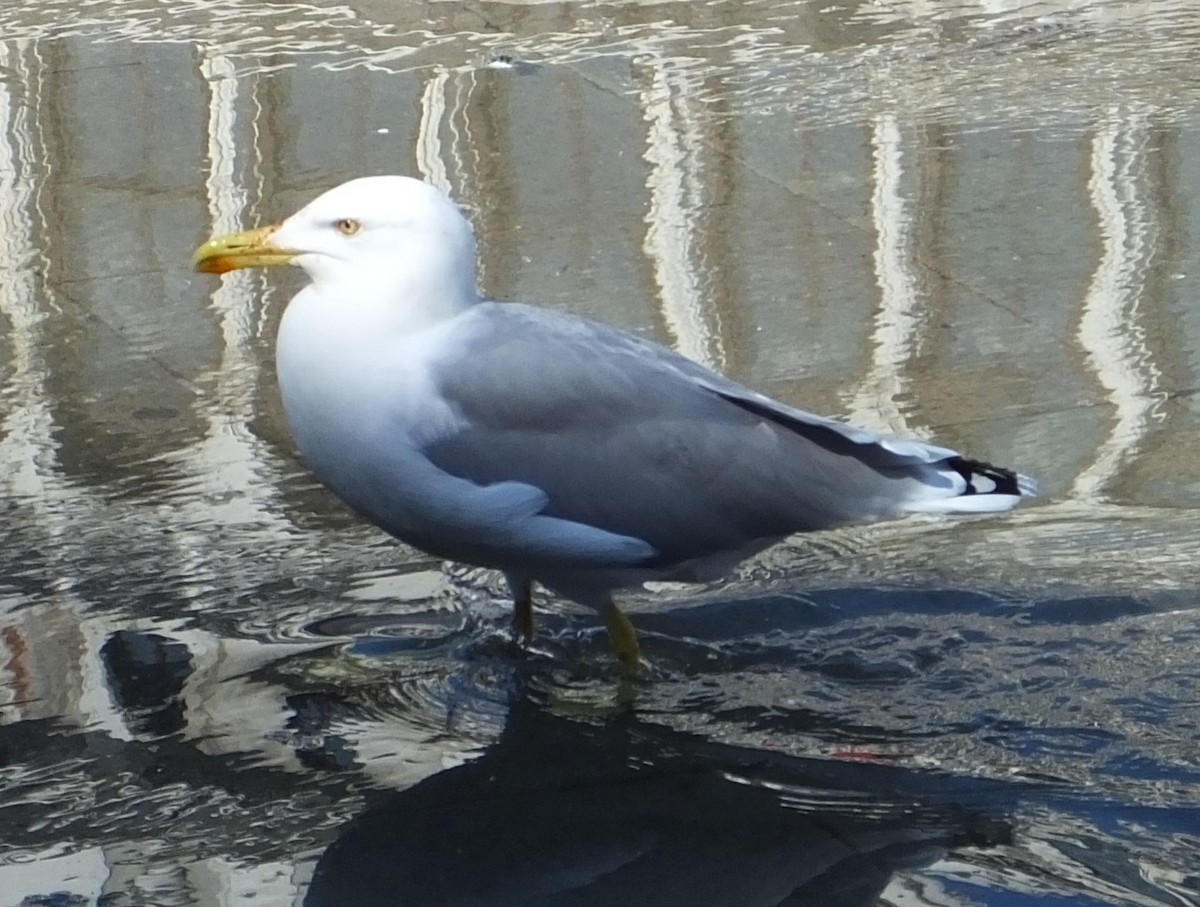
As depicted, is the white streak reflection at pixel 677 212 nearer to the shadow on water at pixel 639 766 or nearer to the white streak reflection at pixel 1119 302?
the white streak reflection at pixel 1119 302

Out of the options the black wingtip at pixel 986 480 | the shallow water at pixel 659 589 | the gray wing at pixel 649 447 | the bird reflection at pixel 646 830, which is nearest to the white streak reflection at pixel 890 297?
the shallow water at pixel 659 589

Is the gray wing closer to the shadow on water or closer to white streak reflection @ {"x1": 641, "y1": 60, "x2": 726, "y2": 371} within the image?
the shadow on water

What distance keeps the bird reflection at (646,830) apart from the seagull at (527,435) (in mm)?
434

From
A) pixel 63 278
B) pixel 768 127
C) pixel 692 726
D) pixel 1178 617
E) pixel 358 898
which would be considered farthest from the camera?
pixel 768 127

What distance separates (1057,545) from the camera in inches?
186

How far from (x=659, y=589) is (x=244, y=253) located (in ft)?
4.35

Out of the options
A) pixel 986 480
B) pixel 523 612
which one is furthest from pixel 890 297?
pixel 523 612

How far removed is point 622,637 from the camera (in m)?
4.26

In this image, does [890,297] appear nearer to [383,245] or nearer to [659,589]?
[659,589]

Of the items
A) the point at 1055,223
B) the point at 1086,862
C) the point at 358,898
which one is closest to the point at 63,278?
the point at 1055,223

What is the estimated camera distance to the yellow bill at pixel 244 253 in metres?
3.99

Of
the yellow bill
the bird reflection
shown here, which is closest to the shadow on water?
the bird reflection

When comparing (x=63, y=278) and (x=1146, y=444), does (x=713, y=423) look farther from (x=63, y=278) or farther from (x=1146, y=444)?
(x=63, y=278)

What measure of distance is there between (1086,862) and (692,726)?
2.93 ft
